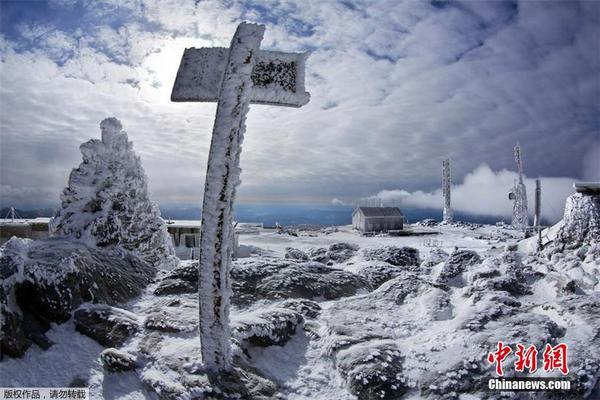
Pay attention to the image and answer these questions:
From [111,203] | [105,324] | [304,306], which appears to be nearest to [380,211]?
[304,306]

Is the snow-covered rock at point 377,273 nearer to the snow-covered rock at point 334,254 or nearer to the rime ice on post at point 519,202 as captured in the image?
the snow-covered rock at point 334,254

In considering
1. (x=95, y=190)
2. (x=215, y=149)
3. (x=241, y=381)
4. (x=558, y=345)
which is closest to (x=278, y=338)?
(x=241, y=381)

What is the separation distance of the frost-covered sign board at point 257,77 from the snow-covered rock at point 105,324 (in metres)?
4.50

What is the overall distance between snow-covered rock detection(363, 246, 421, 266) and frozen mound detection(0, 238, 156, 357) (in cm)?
1111

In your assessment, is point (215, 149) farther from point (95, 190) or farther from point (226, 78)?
point (95, 190)

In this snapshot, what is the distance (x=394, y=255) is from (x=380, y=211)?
21.7 metres

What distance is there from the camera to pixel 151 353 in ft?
20.7

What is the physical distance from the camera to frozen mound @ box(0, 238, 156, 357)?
6254 mm

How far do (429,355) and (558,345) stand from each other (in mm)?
2189

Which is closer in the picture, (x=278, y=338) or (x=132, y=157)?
(x=278, y=338)

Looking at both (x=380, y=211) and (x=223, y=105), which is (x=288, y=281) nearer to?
(x=223, y=105)

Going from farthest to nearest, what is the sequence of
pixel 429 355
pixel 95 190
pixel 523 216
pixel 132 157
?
pixel 523 216 → pixel 132 157 → pixel 95 190 → pixel 429 355

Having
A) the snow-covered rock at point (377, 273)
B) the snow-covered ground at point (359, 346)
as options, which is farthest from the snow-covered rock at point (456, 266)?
the snow-covered ground at point (359, 346)

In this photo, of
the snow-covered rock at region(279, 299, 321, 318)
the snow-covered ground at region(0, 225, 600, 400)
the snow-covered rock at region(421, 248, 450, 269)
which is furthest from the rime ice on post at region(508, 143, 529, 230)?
the snow-covered rock at region(279, 299, 321, 318)
